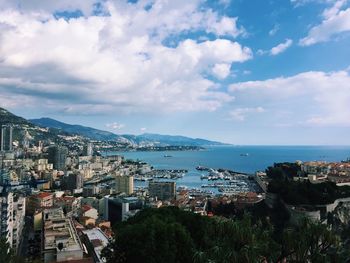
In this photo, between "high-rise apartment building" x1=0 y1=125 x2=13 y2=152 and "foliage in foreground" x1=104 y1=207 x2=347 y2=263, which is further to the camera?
"high-rise apartment building" x1=0 y1=125 x2=13 y2=152

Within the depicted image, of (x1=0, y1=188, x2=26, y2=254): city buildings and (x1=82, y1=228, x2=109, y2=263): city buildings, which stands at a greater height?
(x1=0, y1=188, x2=26, y2=254): city buildings

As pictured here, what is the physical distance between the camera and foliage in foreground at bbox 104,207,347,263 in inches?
351

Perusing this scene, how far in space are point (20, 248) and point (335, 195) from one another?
23.6 metres

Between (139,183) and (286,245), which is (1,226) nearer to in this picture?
(286,245)

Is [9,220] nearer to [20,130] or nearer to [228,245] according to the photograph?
[228,245]

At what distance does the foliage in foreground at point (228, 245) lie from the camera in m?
8.91

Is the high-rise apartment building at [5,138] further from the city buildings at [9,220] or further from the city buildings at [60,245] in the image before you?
the city buildings at [60,245]

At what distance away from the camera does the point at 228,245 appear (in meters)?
9.25

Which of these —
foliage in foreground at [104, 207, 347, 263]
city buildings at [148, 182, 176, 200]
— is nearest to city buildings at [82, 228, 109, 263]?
foliage in foreground at [104, 207, 347, 263]

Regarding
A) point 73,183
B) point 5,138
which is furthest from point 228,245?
point 5,138

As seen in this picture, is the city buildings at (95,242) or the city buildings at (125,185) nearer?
the city buildings at (95,242)

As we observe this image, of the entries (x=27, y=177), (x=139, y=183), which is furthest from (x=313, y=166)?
(x=27, y=177)

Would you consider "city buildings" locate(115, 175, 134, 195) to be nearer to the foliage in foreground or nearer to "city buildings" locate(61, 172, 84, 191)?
"city buildings" locate(61, 172, 84, 191)

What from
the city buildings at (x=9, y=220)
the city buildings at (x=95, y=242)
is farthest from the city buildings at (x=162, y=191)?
the city buildings at (x=95, y=242)
